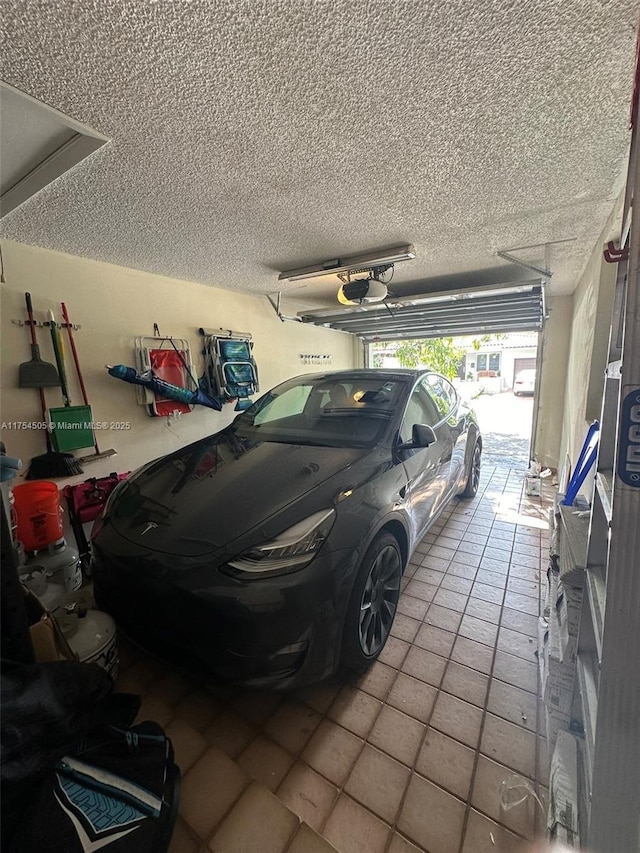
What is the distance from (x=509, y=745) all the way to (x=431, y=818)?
434mm

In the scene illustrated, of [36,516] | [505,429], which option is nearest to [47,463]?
[36,516]

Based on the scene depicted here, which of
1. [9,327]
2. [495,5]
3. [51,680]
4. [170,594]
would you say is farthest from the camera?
[9,327]

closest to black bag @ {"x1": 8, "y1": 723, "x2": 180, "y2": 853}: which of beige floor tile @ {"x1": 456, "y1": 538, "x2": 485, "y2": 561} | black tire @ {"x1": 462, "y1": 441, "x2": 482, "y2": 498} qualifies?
beige floor tile @ {"x1": 456, "y1": 538, "x2": 485, "y2": 561}

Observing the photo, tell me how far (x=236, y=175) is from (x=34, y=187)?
3.26 feet

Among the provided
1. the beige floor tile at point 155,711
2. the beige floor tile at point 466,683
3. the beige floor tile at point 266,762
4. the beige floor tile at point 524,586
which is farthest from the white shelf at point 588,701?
the beige floor tile at point 155,711

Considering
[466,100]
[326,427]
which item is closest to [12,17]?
[466,100]

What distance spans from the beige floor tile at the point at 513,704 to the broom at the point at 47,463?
3058mm

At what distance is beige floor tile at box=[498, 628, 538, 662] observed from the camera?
1650mm

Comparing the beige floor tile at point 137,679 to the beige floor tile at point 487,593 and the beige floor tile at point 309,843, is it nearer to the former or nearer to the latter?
the beige floor tile at point 309,843

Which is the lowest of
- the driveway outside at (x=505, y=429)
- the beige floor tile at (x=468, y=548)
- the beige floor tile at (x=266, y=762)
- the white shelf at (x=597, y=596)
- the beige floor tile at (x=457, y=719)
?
the beige floor tile at (x=266, y=762)

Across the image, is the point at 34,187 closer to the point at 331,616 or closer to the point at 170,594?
the point at 170,594

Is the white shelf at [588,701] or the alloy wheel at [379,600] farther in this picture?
the alloy wheel at [379,600]

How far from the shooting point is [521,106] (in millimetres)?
1113

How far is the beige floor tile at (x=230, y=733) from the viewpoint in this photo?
128cm
